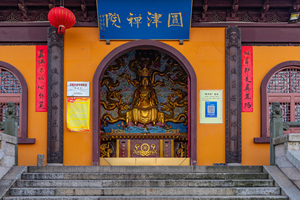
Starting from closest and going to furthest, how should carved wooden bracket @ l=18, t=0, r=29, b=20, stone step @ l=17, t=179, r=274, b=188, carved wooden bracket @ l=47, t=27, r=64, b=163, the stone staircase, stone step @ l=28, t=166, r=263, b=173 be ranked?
the stone staircase → stone step @ l=17, t=179, r=274, b=188 → stone step @ l=28, t=166, r=263, b=173 → carved wooden bracket @ l=47, t=27, r=64, b=163 → carved wooden bracket @ l=18, t=0, r=29, b=20

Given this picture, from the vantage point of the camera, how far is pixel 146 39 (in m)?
9.27

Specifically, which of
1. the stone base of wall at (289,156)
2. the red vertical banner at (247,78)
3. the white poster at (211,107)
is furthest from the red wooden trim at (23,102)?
the stone base of wall at (289,156)

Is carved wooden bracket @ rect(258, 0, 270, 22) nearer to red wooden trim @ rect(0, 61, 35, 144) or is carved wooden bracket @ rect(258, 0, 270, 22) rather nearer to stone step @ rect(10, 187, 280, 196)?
stone step @ rect(10, 187, 280, 196)

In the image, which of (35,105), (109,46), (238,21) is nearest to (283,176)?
(238,21)

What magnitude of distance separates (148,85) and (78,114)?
2.47 meters

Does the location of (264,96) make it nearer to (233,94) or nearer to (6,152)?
(233,94)

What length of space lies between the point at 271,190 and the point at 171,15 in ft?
14.5

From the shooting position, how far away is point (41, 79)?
9.23 metres

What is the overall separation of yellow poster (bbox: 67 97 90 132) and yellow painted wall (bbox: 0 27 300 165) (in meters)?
0.15

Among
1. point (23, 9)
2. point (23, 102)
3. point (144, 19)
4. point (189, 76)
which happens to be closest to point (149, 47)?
point (144, 19)

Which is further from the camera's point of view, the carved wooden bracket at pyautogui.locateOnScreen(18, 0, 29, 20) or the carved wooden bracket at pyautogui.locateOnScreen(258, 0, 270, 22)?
the carved wooden bracket at pyautogui.locateOnScreen(258, 0, 270, 22)

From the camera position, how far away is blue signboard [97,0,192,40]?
901 cm

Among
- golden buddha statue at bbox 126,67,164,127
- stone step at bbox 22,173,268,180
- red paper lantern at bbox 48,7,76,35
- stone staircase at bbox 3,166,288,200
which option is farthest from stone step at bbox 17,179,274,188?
golden buddha statue at bbox 126,67,164,127

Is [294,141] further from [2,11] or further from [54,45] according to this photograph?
[2,11]
